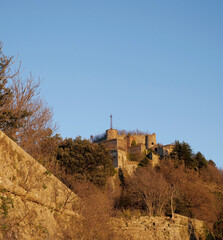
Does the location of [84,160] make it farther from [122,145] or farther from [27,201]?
[122,145]

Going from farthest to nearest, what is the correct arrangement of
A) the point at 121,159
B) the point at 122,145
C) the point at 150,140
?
the point at 150,140, the point at 122,145, the point at 121,159

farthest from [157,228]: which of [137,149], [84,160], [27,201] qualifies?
[137,149]

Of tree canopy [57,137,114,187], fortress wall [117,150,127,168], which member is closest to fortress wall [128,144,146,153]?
fortress wall [117,150,127,168]

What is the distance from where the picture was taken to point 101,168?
2623 centimetres

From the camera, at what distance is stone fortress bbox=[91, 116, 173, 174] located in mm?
42625

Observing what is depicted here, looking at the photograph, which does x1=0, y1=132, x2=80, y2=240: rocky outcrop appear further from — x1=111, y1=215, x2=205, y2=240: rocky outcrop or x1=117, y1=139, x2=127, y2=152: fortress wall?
x1=117, y1=139, x2=127, y2=152: fortress wall

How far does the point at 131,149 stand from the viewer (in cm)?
5300

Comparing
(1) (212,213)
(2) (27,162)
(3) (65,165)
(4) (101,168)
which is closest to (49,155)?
(3) (65,165)

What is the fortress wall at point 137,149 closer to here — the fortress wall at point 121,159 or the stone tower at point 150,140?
the stone tower at point 150,140

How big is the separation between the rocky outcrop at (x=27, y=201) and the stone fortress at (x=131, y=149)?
24.4 meters

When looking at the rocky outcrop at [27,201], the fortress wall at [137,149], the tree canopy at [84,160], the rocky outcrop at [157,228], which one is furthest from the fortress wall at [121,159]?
the rocky outcrop at [27,201]

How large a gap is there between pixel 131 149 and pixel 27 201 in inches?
1715

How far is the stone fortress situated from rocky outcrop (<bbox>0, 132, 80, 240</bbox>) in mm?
24387

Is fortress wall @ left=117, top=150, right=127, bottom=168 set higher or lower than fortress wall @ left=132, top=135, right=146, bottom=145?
lower
